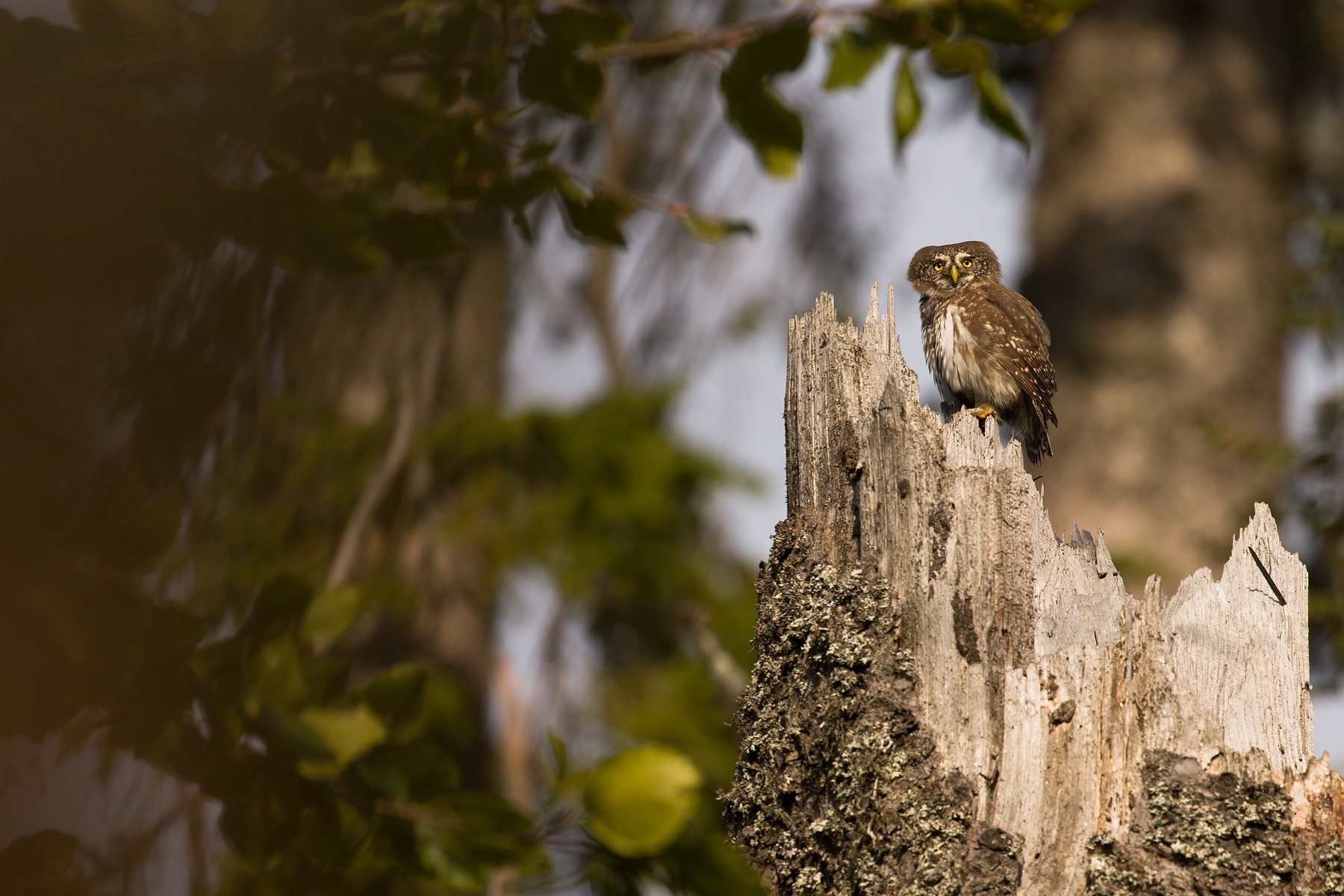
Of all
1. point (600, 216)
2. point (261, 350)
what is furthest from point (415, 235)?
point (261, 350)

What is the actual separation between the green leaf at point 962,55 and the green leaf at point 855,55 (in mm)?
121

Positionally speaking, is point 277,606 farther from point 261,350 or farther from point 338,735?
point 261,350

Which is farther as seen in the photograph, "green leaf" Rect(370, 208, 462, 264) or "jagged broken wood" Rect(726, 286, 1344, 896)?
"green leaf" Rect(370, 208, 462, 264)

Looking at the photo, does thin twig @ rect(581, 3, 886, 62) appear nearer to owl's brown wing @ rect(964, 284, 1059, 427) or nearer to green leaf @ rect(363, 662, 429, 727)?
green leaf @ rect(363, 662, 429, 727)

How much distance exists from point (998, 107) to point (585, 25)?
95 cm

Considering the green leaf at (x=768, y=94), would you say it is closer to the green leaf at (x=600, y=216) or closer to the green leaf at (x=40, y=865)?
the green leaf at (x=600, y=216)

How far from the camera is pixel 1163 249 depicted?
9.88 metres

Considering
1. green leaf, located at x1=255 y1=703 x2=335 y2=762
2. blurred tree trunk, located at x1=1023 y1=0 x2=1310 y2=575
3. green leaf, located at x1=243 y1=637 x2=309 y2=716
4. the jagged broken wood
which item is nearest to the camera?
green leaf, located at x1=255 y1=703 x2=335 y2=762

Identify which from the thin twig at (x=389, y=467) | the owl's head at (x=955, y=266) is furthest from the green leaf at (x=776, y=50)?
the owl's head at (x=955, y=266)

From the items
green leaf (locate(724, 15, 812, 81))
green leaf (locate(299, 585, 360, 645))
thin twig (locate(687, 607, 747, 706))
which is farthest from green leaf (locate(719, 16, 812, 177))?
thin twig (locate(687, 607, 747, 706))

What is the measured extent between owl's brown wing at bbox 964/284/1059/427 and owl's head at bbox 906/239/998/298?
1.55 ft

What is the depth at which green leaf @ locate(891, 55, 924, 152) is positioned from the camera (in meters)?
2.54

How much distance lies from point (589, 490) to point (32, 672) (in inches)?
232

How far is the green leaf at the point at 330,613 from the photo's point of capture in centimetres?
221
